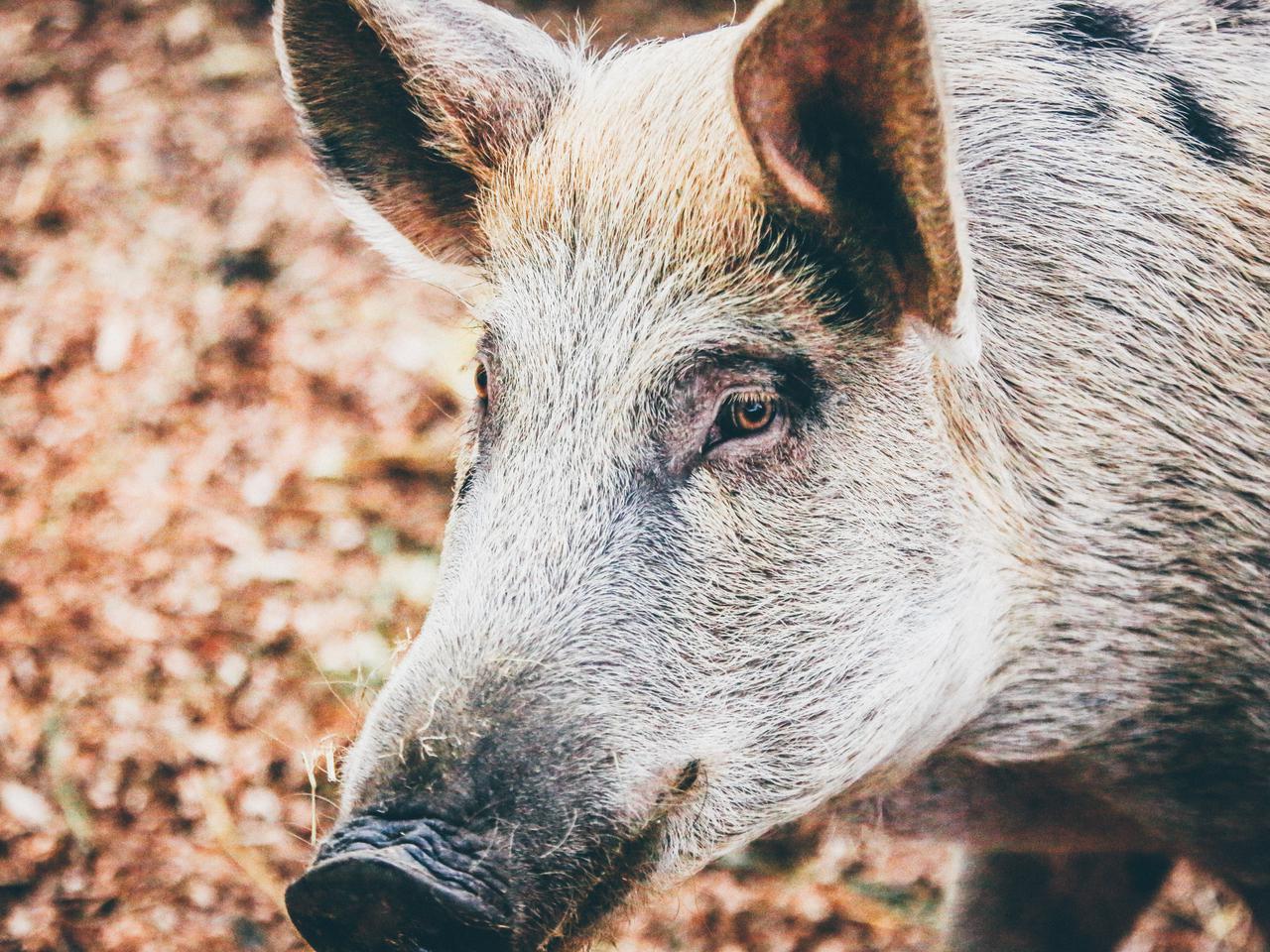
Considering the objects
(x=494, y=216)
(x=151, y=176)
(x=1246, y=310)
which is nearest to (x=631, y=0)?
(x=151, y=176)

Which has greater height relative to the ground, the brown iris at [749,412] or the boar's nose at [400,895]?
the brown iris at [749,412]

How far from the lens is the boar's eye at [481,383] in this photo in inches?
96.4

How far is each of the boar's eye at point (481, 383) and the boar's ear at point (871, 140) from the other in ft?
2.40

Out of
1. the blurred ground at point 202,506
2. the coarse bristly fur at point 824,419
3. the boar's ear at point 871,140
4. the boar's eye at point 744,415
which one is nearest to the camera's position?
the boar's ear at point 871,140

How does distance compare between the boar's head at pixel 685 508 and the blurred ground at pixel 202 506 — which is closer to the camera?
the boar's head at pixel 685 508

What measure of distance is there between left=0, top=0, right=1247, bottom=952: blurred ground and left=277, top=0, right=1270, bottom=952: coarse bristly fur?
0.83 m

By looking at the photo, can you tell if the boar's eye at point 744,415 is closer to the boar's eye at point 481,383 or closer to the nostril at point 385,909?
the boar's eye at point 481,383

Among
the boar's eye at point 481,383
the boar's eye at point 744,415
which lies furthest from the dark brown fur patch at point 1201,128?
the boar's eye at point 481,383

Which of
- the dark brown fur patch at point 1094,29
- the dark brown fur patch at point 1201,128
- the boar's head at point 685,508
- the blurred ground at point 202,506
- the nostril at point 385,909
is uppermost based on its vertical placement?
the dark brown fur patch at point 1094,29

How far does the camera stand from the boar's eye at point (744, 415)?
2150 mm

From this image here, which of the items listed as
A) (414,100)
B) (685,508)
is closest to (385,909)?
(685,508)

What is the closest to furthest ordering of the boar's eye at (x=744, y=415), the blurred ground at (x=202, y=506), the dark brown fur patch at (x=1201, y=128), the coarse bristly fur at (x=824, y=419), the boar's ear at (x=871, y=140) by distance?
the boar's ear at (x=871, y=140)
the coarse bristly fur at (x=824, y=419)
the boar's eye at (x=744, y=415)
the dark brown fur patch at (x=1201, y=128)
the blurred ground at (x=202, y=506)

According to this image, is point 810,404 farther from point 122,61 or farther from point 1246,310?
point 122,61

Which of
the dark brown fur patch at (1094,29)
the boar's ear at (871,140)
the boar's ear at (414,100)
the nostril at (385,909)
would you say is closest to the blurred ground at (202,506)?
the nostril at (385,909)
